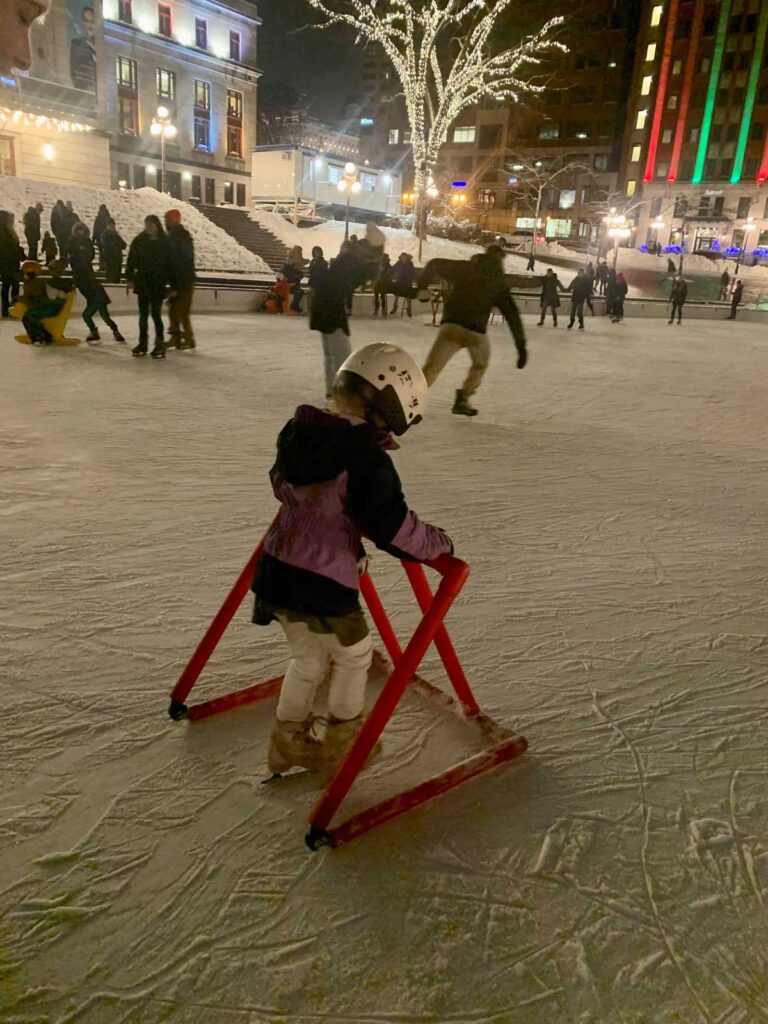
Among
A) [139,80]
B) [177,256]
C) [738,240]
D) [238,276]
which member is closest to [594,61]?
[738,240]

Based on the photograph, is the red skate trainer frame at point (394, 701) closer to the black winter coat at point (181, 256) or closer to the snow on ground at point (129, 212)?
the black winter coat at point (181, 256)

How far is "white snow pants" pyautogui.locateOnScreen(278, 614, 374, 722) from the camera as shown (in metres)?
2.02

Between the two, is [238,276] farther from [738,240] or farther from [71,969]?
[738,240]

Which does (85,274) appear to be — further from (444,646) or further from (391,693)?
(391,693)

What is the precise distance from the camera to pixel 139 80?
1528 inches

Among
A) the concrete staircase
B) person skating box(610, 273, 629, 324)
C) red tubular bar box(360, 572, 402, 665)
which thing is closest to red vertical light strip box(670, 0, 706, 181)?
the concrete staircase

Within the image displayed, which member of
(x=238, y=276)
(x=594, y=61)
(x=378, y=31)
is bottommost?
(x=238, y=276)

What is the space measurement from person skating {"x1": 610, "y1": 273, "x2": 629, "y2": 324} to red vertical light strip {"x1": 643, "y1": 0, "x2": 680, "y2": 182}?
45564 mm

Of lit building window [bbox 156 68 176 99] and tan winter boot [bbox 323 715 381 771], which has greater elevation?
lit building window [bbox 156 68 176 99]

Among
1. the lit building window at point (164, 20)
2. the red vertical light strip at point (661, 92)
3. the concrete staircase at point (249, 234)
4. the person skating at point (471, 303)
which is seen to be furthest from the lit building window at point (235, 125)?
the person skating at point (471, 303)

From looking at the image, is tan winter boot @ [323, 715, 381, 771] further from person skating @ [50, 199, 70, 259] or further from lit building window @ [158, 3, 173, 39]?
lit building window @ [158, 3, 173, 39]

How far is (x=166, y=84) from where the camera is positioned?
40.2m

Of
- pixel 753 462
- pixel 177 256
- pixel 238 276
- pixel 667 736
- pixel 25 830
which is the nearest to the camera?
pixel 25 830

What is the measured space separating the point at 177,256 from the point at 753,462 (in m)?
7.13
